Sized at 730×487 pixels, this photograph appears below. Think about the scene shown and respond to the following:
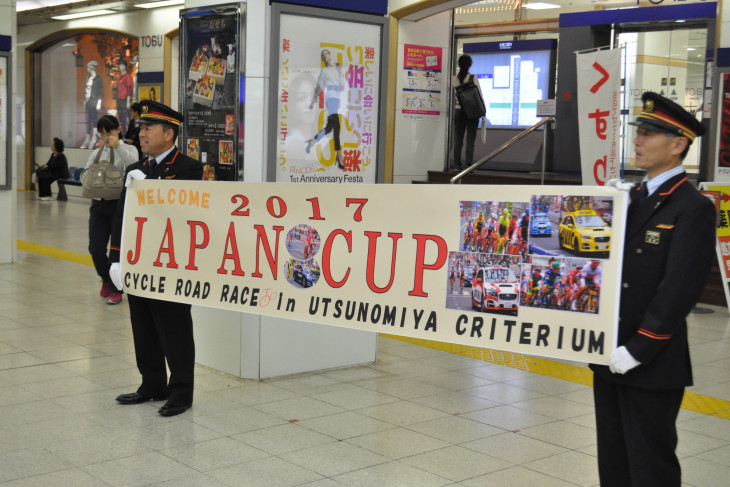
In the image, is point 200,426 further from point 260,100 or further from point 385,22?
point 385,22

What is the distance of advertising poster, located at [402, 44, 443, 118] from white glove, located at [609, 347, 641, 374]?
11261mm

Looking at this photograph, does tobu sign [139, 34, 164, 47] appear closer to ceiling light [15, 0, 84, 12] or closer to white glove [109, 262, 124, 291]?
ceiling light [15, 0, 84, 12]

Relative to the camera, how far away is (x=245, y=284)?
443 centimetres

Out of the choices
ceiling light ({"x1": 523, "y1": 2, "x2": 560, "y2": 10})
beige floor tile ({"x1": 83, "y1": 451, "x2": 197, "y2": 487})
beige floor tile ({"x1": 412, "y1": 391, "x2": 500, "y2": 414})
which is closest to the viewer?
beige floor tile ({"x1": 83, "y1": 451, "x2": 197, "y2": 487})

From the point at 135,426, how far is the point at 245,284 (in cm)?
99

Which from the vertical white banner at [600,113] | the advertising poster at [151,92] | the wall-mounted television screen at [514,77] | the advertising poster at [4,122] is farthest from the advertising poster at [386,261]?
the advertising poster at [151,92]

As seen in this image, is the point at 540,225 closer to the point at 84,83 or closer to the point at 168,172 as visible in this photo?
the point at 168,172

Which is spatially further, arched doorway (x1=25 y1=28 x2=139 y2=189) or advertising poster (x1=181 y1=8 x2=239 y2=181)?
arched doorway (x1=25 y1=28 x2=139 y2=189)

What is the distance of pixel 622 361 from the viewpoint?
2.97 meters

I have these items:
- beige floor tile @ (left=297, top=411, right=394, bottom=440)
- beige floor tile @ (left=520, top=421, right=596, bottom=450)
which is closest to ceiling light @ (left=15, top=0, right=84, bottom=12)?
beige floor tile @ (left=297, top=411, right=394, bottom=440)

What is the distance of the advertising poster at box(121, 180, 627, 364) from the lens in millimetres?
3307

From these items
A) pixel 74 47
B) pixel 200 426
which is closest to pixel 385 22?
pixel 200 426

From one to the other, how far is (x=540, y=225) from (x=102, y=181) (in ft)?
16.7

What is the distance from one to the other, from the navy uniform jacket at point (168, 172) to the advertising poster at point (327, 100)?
797 mm
